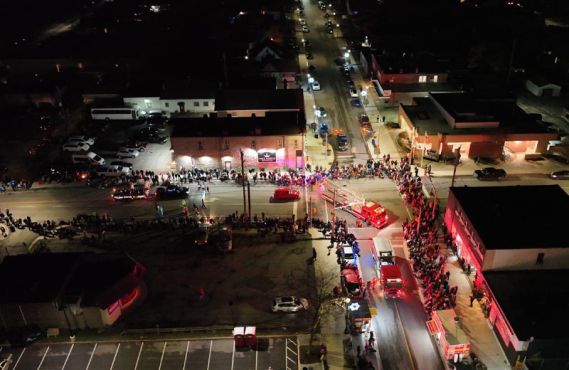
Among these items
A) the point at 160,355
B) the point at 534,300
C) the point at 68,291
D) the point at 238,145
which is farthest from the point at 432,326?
the point at 238,145

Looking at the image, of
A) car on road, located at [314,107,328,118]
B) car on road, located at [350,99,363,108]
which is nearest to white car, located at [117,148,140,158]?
car on road, located at [314,107,328,118]

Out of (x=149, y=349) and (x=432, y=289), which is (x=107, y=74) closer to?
(x=149, y=349)

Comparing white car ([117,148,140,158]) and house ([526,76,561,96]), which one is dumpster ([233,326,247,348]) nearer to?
white car ([117,148,140,158])

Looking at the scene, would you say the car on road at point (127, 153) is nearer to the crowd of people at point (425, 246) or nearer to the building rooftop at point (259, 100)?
the building rooftop at point (259, 100)

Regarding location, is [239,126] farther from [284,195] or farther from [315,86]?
[315,86]

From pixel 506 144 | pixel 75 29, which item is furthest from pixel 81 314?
pixel 75 29

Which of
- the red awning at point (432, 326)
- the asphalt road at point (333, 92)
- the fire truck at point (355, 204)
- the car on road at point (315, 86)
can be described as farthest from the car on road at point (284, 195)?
the car on road at point (315, 86)

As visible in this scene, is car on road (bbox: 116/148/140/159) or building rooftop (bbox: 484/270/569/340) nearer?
building rooftop (bbox: 484/270/569/340)
